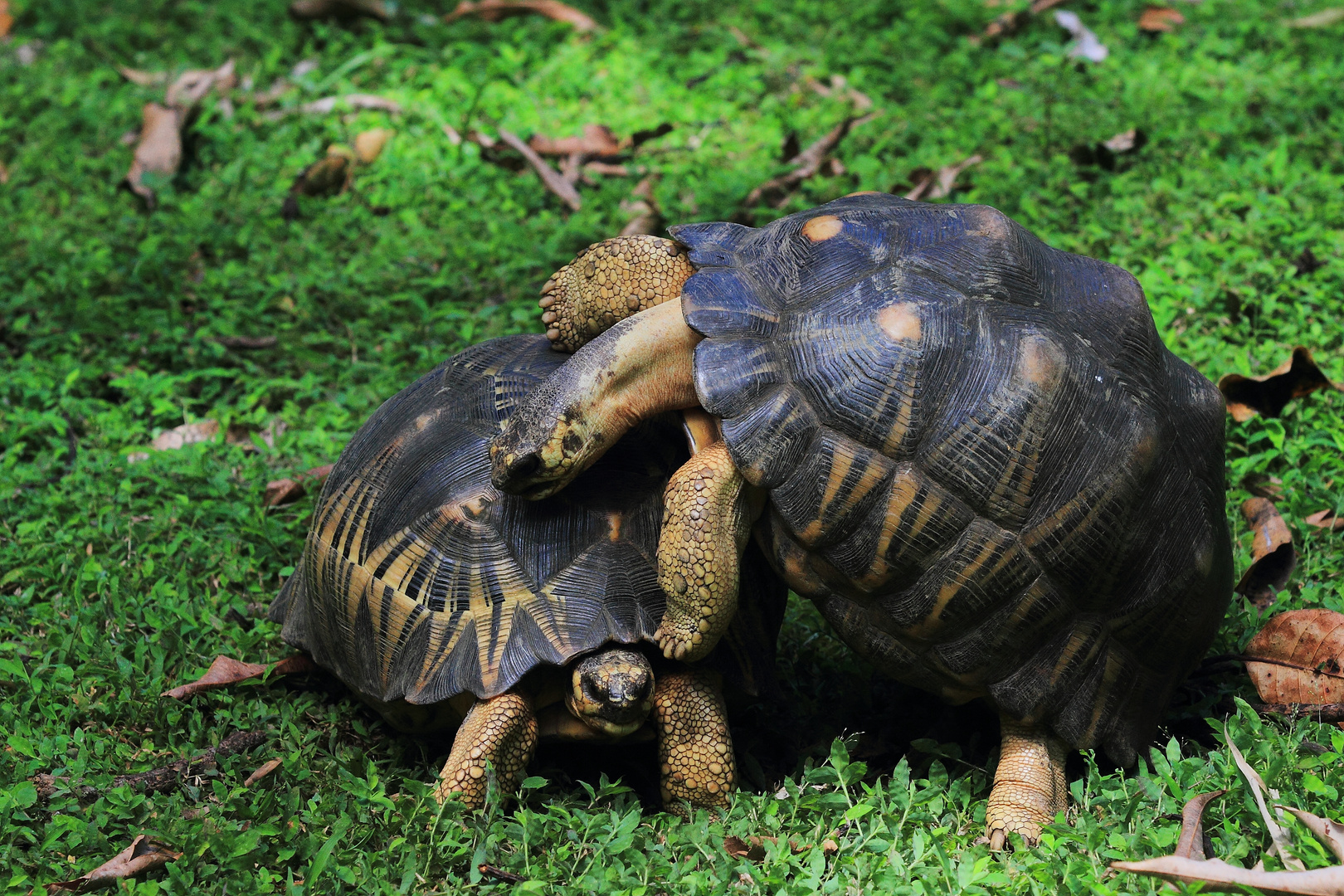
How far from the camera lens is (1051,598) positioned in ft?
10.0

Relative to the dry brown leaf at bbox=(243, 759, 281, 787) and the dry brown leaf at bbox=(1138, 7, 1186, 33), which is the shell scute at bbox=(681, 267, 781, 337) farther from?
the dry brown leaf at bbox=(1138, 7, 1186, 33)

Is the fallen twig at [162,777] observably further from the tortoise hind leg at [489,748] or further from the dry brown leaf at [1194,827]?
the dry brown leaf at [1194,827]

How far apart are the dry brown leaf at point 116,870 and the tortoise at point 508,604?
0.69 metres

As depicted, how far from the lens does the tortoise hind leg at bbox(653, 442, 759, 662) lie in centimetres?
310

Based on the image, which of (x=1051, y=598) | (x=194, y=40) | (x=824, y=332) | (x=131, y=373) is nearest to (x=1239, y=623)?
(x=1051, y=598)

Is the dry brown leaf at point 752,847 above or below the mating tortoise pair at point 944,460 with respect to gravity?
below

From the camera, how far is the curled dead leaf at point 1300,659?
3.47 m

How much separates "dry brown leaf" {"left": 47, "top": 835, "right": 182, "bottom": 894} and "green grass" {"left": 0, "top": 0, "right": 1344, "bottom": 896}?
0.14 ft

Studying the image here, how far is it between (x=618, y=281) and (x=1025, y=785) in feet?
5.74

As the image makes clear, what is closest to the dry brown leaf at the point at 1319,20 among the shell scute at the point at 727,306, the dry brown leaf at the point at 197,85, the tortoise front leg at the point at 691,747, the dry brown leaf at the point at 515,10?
the dry brown leaf at the point at 515,10

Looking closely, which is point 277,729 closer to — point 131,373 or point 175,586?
point 175,586

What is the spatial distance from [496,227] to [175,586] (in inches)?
104

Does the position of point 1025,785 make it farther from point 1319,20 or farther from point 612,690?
point 1319,20

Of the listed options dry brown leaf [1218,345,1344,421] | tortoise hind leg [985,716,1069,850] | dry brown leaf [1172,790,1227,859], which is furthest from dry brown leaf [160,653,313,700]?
dry brown leaf [1218,345,1344,421]
